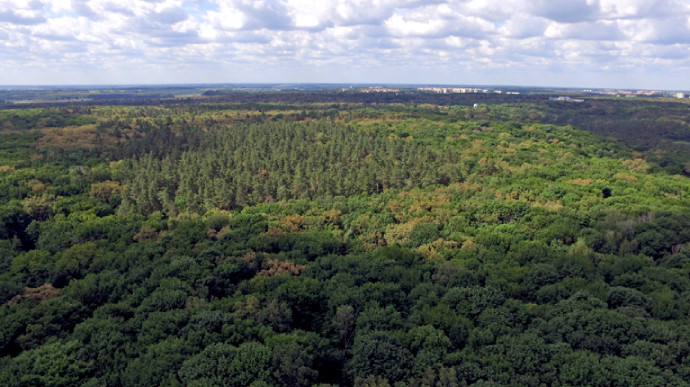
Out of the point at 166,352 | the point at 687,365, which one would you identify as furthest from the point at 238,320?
the point at 687,365

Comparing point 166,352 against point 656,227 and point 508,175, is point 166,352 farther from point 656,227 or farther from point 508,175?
point 508,175

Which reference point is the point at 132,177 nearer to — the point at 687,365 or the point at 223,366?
the point at 223,366

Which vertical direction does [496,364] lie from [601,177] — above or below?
below

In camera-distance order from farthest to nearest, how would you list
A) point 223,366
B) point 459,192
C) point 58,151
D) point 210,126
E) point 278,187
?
point 210,126 → point 58,151 → point 278,187 → point 459,192 → point 223,366

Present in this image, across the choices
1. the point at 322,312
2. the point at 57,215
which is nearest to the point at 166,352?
the point at 322,312

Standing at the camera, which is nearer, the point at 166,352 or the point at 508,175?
the point at 166,352

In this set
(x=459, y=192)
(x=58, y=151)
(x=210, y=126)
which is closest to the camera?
(x=459, y=192)
